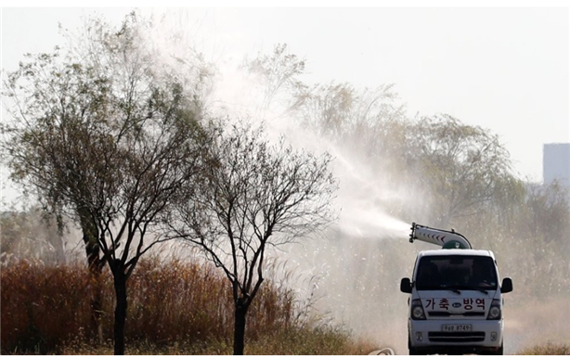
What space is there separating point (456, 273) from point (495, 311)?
1.15 metres

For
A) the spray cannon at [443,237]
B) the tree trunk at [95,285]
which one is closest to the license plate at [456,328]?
the spray cannon at [443,237]

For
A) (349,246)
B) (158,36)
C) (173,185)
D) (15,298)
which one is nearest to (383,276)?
(349,246)

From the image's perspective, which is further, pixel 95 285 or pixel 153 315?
pixel 153 315

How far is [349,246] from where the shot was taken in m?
47.7

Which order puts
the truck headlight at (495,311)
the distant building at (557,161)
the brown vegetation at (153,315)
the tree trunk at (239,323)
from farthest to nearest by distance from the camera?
1. the distant building at (557,161)
2. the brown vegetation at (153,315)
3. the tree trunk at (239,323)
4. the truck headlight at (495,311)

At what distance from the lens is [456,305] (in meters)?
19.4

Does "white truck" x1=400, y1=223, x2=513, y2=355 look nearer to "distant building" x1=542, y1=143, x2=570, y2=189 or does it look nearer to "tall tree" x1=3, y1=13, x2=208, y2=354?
"tall tree" x1=3, y1=13, x2=208, y2=354

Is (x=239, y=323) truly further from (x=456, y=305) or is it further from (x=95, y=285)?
(x=95, y=285)

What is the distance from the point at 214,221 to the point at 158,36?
362 inches

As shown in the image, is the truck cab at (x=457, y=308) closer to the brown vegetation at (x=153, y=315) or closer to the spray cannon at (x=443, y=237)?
the spray cannon at (x=443, y=237)

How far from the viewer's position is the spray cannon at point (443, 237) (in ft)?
77.6

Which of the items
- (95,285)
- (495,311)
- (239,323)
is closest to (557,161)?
(95,285)

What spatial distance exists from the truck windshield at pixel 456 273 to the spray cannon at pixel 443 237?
3.14 meters

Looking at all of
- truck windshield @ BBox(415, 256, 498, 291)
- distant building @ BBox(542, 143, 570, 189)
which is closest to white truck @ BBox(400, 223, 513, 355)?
truck windshield @ BBox(415, 256, 498, 291)
